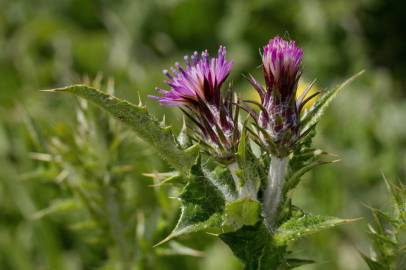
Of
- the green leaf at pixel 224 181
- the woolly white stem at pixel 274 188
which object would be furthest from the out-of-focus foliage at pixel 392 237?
the green leaf at pixel 224 181

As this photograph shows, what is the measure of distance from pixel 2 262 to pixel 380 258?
3.42m

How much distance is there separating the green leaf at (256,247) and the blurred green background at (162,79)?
104 centimetres

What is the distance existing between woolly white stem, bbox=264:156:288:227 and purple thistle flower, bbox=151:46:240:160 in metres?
0.13

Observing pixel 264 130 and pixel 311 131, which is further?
pixel 311 131

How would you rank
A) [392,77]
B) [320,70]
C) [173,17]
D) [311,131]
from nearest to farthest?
[311,131] → [392,77] → [320,70] → [173,17]

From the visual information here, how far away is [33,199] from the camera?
4.48m

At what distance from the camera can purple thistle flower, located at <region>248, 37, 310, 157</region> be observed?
1.75 m

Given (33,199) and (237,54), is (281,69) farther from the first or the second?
(237,54)

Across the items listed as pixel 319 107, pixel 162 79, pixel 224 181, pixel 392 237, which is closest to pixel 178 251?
pixel 224 181

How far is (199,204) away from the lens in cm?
178

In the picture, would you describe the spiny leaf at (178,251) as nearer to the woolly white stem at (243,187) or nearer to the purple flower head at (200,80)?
the woolly white stem at (243,187)

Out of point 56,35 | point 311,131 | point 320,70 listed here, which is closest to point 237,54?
point 320,70

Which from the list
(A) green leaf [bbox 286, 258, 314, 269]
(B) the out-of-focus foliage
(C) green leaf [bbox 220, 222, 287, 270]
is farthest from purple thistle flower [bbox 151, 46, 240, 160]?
(B) the out-of-focus foliage

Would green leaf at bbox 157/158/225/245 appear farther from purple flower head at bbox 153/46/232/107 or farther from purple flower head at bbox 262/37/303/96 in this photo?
purple flower head at bbox 262/37/303/96
